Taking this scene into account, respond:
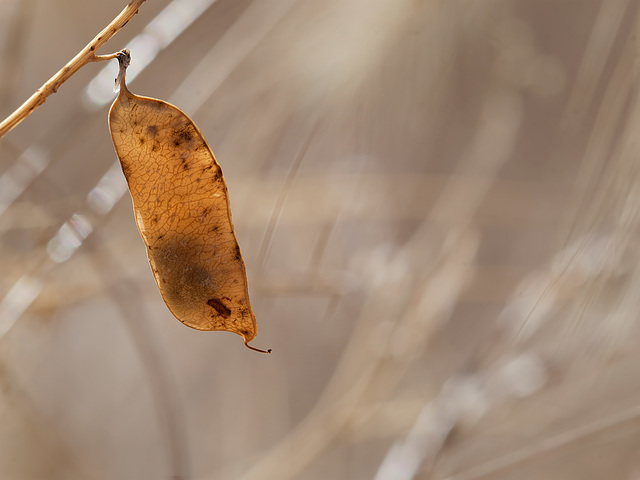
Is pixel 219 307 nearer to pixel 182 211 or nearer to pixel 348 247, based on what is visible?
pixel 182 211

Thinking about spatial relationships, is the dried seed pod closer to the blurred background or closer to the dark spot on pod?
the dark spot on pod

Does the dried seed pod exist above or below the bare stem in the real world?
below

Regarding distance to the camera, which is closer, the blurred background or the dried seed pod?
the dried seed pod

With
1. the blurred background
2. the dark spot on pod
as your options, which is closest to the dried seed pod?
the dark spot on pod

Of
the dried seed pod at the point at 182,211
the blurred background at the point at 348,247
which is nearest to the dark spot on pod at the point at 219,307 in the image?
the dried seed pod at the point at 182,211

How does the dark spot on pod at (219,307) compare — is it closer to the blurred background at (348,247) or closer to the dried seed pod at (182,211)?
A: the dried seed pod at (182,211)

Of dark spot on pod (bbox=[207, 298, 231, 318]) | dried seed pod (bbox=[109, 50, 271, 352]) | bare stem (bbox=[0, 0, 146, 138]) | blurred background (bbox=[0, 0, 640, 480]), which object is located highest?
bare stem (bbox=[0, 0, 146, 138])

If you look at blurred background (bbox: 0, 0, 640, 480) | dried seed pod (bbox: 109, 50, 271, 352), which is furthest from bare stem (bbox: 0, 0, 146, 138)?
blurred background (bbox: 0, 0, 640, 480)
